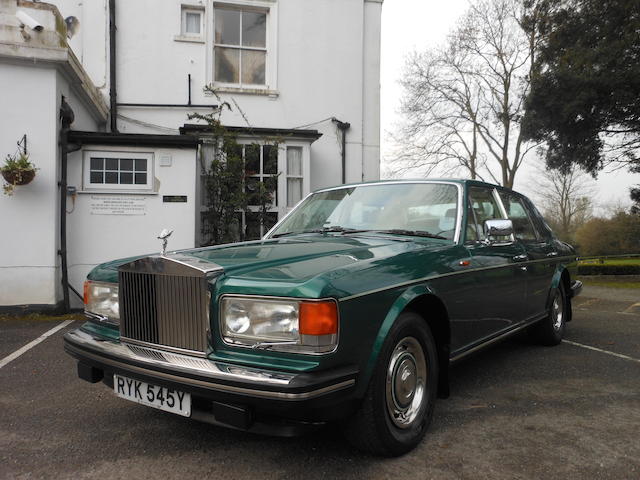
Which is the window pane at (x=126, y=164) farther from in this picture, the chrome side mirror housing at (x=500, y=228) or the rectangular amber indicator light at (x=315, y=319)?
the rectangular amber indicator light at (x=315, y=319)

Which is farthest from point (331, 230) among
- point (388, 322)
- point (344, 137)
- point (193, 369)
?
point (344, 137)

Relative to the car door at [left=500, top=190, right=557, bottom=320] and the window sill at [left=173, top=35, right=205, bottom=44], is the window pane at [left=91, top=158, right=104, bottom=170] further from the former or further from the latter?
the car door at [left=500, top=190, right=557, bottom=320]

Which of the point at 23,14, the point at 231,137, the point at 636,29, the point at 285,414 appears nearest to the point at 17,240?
the point at 23,14

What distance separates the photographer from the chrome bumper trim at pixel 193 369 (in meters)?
1.99

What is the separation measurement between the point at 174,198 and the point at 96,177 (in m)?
1.18

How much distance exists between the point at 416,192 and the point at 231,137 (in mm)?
5351

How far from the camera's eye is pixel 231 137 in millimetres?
8297

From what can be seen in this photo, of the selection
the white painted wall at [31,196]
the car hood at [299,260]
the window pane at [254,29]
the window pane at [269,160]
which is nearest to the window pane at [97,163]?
the white painted wall at [31,196]

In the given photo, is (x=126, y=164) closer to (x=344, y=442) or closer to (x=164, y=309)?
(x=164, y=309)

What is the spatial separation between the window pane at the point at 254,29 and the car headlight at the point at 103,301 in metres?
8.34

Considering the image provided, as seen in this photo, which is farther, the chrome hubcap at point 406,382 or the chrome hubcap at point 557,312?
the chrome hubcap at point 557,312

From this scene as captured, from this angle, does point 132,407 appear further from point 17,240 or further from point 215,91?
point 215,91

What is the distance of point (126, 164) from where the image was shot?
7.47 m

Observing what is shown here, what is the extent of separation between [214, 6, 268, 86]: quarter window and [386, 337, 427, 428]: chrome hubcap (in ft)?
27.7
